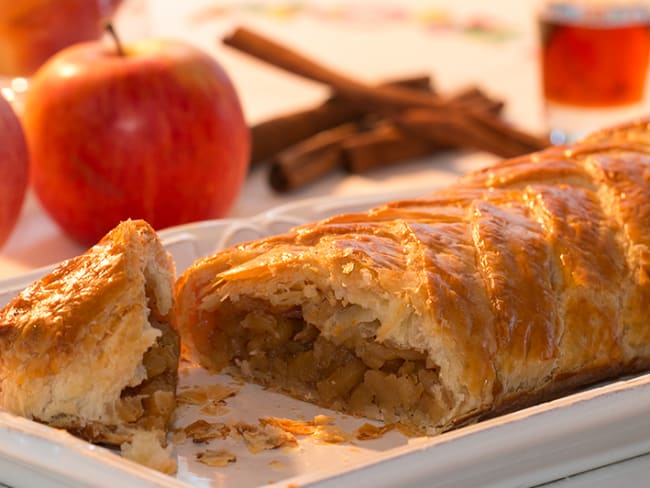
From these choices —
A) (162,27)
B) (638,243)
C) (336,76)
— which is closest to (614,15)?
(336,76)

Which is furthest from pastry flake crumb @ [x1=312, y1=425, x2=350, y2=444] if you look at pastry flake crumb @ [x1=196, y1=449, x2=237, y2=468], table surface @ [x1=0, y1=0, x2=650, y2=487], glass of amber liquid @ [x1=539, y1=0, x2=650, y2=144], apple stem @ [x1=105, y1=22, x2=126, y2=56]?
glass of amber liquid @ [x1=539, y1=0, x2=650, y2=144]

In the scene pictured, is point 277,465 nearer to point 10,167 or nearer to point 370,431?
point 370,431

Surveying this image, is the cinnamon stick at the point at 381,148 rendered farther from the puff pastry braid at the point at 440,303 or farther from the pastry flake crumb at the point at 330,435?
the pastry flake crumb at the point at 330,435

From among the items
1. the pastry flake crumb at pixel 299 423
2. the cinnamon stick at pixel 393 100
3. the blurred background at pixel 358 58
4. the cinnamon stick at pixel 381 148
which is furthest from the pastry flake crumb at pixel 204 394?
the cinnamon stick at pixel 393 100

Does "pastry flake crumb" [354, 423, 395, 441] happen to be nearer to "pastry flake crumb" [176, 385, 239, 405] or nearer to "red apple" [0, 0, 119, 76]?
"pastry flake crumb" [176, 385, 239, 405]

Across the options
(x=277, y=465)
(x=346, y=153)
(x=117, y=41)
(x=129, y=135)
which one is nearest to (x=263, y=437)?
(x=277, y=465)
